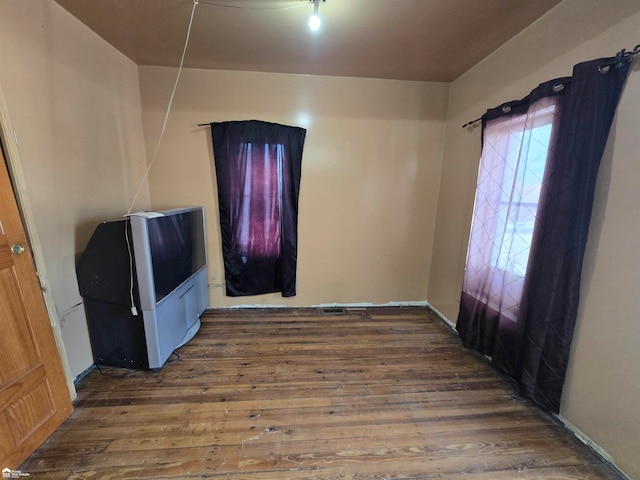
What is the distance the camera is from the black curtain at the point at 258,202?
2570 millimetres

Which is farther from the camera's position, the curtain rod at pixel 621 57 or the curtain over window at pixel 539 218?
the curtain over window at pixel 539 218

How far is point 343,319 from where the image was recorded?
9.10 feet

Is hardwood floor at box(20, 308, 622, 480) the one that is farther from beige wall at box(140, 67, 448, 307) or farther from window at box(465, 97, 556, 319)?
beige wall at box(140, 67, 448, 307)

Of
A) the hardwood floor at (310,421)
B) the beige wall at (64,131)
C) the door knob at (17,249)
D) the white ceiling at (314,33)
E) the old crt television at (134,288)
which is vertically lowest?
the hardwood floor at (310,421)

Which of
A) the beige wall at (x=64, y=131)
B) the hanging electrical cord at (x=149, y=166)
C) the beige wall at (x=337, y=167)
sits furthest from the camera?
the beige wall at (x=337, y=167)

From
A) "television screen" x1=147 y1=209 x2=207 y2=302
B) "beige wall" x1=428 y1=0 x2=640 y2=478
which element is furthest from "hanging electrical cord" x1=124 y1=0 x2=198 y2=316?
"beige wall" x1=428 y1=0 x2=640 y2=478

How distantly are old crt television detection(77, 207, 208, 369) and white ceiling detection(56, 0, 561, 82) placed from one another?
1.34m

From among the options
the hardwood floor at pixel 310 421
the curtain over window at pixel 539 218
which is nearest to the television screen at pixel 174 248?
the hardwood floor at pixel 310 421

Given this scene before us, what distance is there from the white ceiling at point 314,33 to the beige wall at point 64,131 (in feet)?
0.78

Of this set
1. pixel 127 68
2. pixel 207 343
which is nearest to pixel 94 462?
pixel 207 343

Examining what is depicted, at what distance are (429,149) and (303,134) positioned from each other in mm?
1391

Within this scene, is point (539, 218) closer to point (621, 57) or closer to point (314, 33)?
point (621, 57)

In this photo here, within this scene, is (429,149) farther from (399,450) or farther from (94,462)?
(94,462)

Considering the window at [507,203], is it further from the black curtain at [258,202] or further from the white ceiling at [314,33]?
the black curtain at [258,202]
